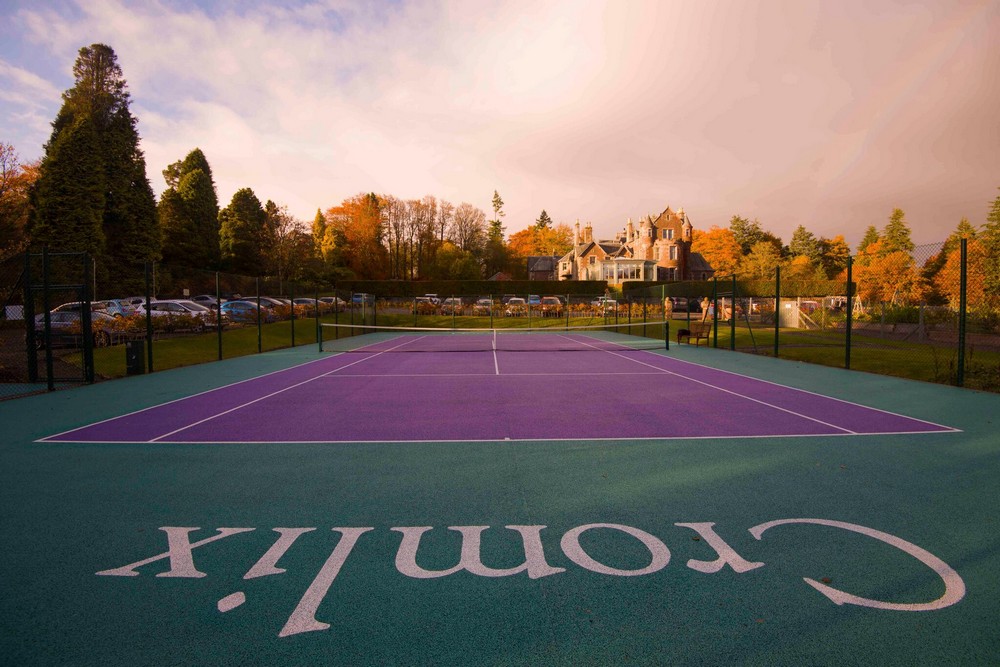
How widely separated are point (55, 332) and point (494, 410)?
698 inches

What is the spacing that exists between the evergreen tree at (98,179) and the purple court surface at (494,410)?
3319cm

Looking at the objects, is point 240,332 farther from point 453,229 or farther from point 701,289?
point 453,229

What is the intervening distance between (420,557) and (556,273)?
85.2 m

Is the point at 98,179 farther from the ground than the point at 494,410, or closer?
farther from the ground

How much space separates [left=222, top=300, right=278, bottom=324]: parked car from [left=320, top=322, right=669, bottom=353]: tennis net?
3.41 meters

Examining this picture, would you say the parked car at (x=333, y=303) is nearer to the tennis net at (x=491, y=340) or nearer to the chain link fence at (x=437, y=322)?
the chain link fence at (x=437, y=322)

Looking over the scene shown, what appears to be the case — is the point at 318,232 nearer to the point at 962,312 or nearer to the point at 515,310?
the point at 515,310

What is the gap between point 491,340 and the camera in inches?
1090

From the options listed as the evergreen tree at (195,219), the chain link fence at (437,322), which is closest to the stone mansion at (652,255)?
the chain link fence at (437,322)

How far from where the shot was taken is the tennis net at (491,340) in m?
22.4

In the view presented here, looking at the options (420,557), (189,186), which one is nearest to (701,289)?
(420,557)

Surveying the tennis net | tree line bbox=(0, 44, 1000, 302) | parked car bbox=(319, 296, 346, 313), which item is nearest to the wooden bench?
the tennis net

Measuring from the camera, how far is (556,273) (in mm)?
87688

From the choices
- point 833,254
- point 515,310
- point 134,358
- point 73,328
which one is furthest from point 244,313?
point 833,254
